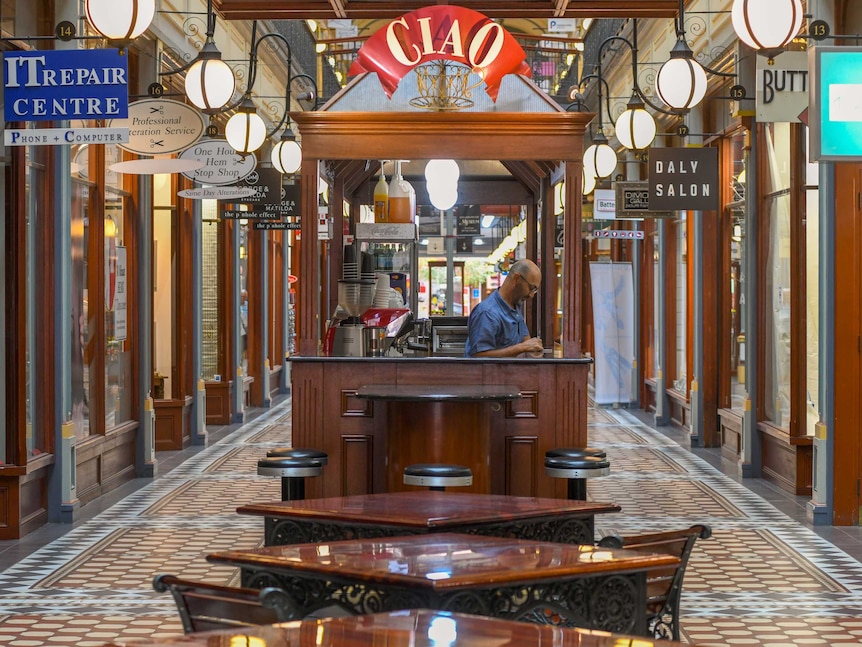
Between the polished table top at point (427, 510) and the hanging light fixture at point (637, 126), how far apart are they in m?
6.48

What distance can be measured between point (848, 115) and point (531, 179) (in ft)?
12.0

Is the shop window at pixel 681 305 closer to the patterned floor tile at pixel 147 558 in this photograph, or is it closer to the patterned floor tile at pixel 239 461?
the patterned floor tile at pixel 239 461

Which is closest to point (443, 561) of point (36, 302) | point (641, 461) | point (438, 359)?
point (438, 359)

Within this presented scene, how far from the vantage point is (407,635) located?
2736mm

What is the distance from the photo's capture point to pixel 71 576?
7.23 m

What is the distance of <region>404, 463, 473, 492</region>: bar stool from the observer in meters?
6.04

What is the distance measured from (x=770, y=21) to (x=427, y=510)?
3.86 meters

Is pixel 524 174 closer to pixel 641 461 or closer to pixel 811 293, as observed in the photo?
pixel 811 293

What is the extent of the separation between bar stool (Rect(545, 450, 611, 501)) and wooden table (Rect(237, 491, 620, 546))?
1.85 m

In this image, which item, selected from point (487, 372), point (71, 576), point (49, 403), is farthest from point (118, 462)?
point (487, 372)

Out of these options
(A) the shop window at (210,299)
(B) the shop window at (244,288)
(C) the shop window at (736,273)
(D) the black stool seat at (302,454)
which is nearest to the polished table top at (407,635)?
(D) the black stool seat at (302,454)

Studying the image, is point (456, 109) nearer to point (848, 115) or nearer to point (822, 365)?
point (848, 115)

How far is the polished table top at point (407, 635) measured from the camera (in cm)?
269

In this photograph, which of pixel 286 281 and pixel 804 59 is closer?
pixel 804 59
